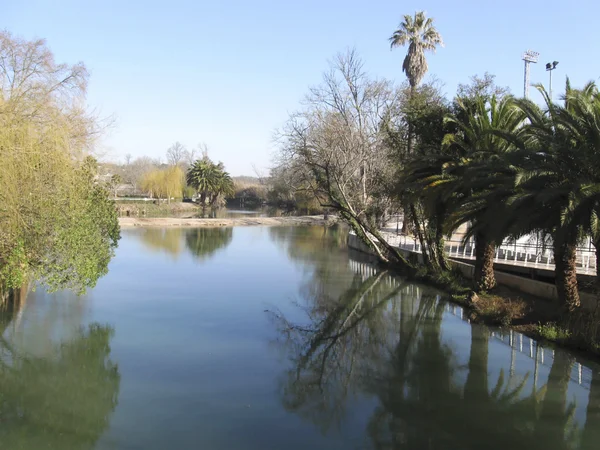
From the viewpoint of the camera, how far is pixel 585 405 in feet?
32.3

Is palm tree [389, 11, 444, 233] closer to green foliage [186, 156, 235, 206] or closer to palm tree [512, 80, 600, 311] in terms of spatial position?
palm tree [512, 80, 600, 311]

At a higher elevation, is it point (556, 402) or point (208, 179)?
point (208, 179)

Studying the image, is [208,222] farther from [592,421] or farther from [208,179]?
[592,421]

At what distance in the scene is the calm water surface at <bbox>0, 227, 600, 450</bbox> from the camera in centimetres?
847

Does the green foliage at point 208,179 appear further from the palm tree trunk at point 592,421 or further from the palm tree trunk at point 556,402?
the palm tree trunk at point 592,421

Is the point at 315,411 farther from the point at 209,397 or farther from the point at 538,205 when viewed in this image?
the point at 538,205

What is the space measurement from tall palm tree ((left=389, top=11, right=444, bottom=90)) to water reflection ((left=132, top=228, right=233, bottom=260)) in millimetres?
19552

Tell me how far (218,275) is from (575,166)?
16.3m

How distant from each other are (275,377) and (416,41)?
113 feet

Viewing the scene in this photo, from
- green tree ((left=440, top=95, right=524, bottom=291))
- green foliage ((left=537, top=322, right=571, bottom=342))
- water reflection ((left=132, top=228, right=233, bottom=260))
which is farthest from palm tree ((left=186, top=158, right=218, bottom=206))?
green foliage ((left=537, top=322, right=571, bottom=342))

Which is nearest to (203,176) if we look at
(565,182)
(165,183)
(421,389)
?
(165,183)

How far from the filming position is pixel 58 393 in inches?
392

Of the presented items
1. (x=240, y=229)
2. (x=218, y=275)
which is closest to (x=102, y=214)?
(x=218, y=275)

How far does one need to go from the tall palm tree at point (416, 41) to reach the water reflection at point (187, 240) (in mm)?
19552
